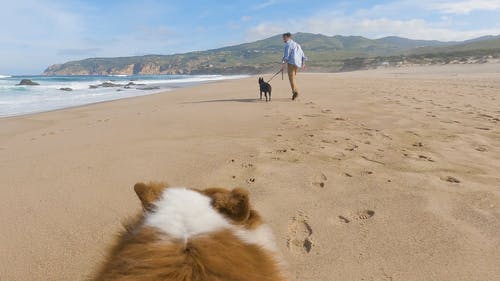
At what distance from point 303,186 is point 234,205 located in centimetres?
235

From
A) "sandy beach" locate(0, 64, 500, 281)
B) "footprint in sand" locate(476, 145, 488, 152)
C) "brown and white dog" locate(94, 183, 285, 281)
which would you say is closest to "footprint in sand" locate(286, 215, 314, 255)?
"sandy beach" locate(0, 64, 500, 281)

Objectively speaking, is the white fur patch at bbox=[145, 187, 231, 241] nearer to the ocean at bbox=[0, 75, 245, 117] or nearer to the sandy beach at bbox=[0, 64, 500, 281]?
the sandy beach at bbox=[0, 64, 500, 281]

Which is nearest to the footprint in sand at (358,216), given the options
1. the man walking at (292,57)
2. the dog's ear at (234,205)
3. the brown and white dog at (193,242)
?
the brown and white dog at (193,242)

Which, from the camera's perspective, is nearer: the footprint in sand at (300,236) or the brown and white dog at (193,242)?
the brown and white dog at (193,242)

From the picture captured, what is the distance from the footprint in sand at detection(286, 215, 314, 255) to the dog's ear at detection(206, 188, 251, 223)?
129 centimetres

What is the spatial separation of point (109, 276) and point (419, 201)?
9.05 feet

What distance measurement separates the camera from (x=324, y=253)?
95.4 inches

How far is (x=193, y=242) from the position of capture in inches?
43.8

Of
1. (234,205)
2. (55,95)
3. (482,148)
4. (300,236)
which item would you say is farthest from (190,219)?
(55,95)

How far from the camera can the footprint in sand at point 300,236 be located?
8.17 feet

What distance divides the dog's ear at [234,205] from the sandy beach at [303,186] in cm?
86

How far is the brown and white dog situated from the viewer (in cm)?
105

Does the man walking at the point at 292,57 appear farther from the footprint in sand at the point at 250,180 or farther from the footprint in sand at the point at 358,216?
the footprint in sand at the point at 358,216

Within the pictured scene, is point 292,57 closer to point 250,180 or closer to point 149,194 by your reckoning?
point 250,180
